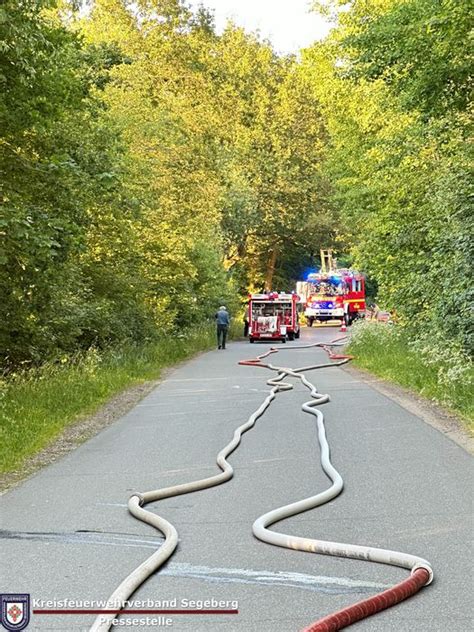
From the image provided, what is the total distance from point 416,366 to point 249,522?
1176 centimetres

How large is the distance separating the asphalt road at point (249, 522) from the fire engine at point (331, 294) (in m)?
39.9

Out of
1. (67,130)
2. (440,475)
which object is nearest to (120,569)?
(440,475)

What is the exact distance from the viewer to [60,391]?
1409cm

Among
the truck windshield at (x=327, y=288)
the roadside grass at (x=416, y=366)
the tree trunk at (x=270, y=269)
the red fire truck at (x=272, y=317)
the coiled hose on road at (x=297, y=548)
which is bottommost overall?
the coiled hose on road at (x=297, y=548)

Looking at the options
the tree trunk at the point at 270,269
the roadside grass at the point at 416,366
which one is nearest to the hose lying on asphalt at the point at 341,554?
the roadside grass at the point at 416,366

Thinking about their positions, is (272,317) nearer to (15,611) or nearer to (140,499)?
(140,499)

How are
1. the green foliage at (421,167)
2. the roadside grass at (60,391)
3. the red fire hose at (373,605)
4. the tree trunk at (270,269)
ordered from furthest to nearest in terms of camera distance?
the tree trunk at (270,269), the green foliage at (421,167), the roadside grass at (60,391), the red fire hose at (373,605)

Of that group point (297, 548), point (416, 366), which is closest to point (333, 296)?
point (416, 366)

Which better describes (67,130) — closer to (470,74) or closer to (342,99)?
(470,74)

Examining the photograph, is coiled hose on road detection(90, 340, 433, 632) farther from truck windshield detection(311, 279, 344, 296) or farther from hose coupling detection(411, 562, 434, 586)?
truck windshield detection(311, 279, 344, 296)

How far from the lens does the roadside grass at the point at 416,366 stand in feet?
41.8

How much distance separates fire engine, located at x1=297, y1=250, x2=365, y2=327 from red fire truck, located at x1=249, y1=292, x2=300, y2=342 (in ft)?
45.0

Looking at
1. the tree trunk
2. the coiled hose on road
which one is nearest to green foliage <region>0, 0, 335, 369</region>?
the tree trunk

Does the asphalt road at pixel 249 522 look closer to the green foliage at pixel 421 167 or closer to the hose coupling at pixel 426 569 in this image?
the hose coupling at pixel 426 569
